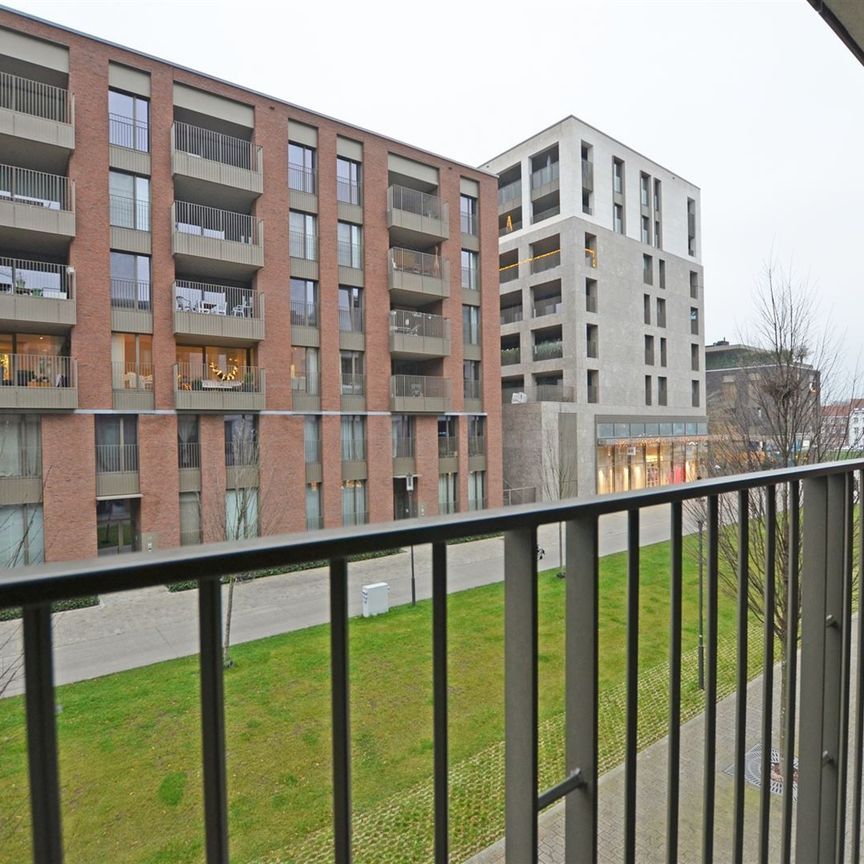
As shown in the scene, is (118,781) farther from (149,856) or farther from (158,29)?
(158,29)

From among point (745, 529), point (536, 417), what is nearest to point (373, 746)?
point (745, 529)

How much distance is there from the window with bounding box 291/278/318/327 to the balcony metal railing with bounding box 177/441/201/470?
3705 mm

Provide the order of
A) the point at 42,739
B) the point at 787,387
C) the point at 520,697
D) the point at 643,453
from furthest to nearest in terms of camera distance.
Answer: the point at 643,453 → the point at 787,387 → the point at 520,697 → the point at 42,739

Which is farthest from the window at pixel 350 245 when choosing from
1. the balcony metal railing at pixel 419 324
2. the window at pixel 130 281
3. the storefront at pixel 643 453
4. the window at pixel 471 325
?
the storefront at pixel 643 453

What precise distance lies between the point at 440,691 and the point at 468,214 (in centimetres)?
1698

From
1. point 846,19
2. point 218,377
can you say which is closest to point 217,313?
point 218,377

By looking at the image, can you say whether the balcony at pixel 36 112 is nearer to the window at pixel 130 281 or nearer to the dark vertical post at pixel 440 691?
the window at pixel 130 281

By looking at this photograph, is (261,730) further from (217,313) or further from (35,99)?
(35,99)

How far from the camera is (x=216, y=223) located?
40.6ft

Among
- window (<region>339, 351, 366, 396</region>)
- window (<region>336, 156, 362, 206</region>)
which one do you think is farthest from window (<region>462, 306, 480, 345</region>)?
window (<region>336, 156, 362, 206</region>)

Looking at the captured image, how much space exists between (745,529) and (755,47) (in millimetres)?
7633

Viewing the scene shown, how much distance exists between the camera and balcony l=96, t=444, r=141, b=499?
11.0 meters

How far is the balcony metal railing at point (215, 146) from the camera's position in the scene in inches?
468

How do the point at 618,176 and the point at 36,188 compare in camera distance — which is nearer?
the point at 36,188
